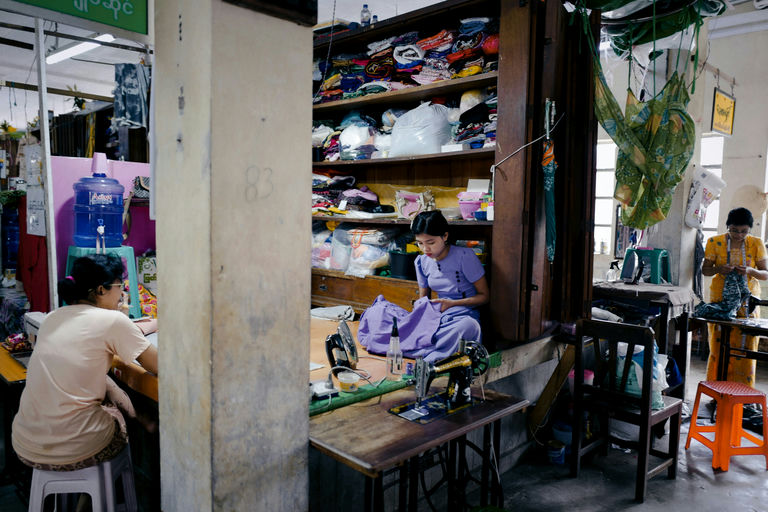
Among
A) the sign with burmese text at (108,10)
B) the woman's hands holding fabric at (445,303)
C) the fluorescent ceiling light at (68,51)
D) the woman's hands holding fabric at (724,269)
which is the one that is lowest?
the woman's hands holding fabric at (445,303)

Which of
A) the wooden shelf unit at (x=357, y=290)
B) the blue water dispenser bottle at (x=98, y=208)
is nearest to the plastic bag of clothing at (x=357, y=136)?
the wooden shelf unit at (x=357, y=290)

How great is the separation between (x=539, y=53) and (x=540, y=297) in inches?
57.7

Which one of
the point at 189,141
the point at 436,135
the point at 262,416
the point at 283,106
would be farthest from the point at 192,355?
the point at 436,135

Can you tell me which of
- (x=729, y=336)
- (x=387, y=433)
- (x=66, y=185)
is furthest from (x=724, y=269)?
(x=66, y=185)

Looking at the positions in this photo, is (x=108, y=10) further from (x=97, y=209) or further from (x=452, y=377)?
(x=452, y=377)

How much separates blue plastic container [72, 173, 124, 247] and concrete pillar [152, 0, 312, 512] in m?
2.11

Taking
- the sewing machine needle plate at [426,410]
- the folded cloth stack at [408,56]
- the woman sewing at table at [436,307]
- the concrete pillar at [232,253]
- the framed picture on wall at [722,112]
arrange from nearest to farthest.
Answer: the concrete pillar at [232,253] → the sewing machine needle plate at [426,410] → the woman sewing at table at [436,307] → the folded cloth stack at [408,56] → the framed picture on wall at [722,112]

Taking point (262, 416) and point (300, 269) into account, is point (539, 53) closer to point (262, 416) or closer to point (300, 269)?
point (300, 269)

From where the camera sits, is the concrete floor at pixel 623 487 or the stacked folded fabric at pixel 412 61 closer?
the concrete floor at pixel 623 487

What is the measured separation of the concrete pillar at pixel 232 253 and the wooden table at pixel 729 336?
377 centimetres

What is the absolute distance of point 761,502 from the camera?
3246 millimetres

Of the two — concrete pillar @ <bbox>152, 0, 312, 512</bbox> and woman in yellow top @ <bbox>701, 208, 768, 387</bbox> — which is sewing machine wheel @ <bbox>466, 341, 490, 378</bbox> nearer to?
concrete pillar @ <bbox>152, 0, 312, 512</bbox>

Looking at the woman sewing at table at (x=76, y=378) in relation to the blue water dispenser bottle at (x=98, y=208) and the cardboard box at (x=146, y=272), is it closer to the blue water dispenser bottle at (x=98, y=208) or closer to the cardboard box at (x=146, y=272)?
the blue water dispenser bottle at (x=98, y=208)

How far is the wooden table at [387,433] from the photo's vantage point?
5.74 feet
